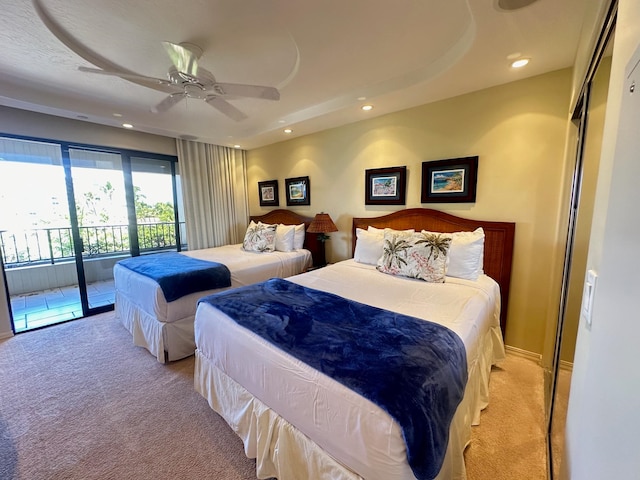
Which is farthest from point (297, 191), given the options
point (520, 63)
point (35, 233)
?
point (35, 233)

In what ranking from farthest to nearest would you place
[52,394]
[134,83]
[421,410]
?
[134,83], [52,394], [421,410]

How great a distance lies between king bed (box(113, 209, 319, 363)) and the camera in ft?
8.05

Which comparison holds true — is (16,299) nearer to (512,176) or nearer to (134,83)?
(134,83)

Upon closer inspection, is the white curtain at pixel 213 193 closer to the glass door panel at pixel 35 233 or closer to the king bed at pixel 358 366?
the glass door panel at pixel 35 233

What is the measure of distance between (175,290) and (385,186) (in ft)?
8.25

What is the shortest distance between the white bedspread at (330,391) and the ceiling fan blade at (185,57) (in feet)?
5.72

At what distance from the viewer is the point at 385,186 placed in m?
3.14

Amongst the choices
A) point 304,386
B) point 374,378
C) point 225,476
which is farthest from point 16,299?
point 374,378

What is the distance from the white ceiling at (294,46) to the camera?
1579 mm

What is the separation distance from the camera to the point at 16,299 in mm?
3924

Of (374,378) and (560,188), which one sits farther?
(560,188)

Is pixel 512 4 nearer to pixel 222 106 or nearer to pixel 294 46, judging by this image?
pixel 294 46

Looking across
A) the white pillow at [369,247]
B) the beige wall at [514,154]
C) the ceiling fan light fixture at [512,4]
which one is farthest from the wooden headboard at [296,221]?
the ceiling fan light fixture at [512,4]

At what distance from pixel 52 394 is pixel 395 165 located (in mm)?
3792
